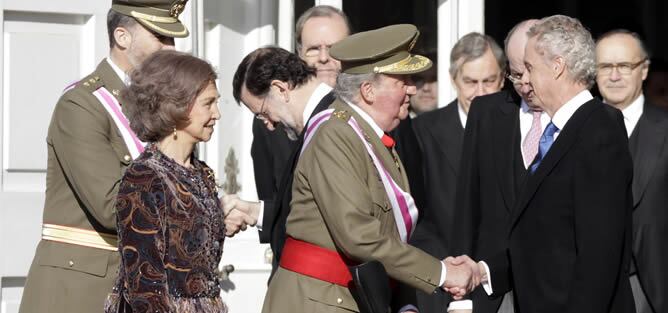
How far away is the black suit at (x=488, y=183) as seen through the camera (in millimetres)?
6402

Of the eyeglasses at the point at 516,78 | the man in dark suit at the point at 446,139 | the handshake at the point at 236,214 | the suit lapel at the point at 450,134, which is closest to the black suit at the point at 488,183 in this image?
the eyeglasses at the point at 516,78

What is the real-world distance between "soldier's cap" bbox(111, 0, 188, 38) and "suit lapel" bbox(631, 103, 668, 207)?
242cm

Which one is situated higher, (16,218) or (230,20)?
(230,20)

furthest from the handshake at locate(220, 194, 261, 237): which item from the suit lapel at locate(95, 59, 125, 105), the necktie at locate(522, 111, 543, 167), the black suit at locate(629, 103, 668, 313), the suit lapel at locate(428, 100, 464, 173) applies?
the black suit at locate(629, 103, 668, 313)

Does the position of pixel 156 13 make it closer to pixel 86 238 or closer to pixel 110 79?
pixel 110 79

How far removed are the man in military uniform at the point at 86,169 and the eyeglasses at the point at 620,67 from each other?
2.78 m

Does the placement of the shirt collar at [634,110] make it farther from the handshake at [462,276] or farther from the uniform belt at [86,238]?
the uniform belt at [86,238]

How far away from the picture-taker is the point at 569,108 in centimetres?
535

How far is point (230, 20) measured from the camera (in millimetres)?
7672

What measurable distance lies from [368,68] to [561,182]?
0.78 metres

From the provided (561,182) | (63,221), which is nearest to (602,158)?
(561,182)

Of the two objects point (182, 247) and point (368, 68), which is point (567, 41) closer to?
point (368, 68)

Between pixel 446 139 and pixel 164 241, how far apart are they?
3.12 meters

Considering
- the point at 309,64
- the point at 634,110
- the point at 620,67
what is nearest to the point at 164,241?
the point at 309,64
